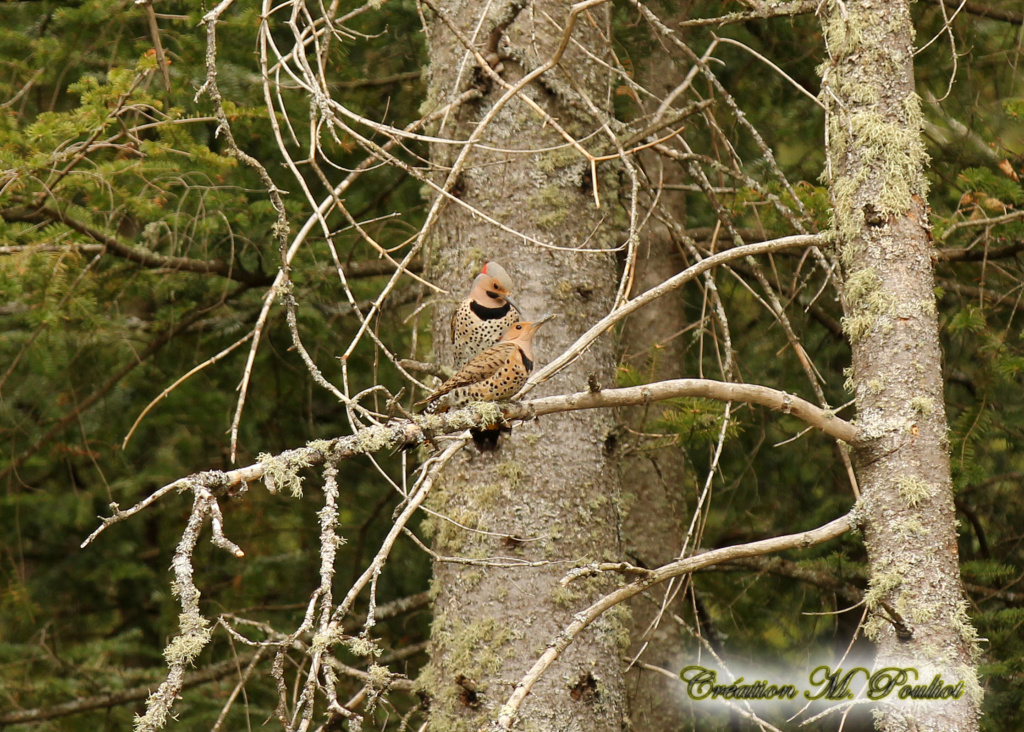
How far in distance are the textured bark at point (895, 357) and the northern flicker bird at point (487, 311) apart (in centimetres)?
100

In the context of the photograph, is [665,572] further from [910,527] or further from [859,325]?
[859,325]

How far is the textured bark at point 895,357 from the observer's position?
7.61ft

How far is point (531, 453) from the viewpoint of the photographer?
3139 mm

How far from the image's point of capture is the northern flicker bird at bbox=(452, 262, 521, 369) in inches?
122

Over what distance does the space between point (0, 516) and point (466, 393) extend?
4.00m

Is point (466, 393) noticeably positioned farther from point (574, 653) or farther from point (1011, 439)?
point (1011, 439)

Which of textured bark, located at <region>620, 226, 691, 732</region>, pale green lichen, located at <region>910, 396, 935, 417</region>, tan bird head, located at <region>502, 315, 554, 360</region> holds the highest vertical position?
pale green lichen, located at <region>910, 396, 935, 417</region>

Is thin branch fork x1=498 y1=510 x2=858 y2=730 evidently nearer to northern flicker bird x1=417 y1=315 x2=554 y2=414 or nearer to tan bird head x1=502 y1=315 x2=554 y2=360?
northern flicker bird x1=417 y1=315 x2=554 y2=414

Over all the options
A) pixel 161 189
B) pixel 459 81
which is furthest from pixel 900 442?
pixel 161 189

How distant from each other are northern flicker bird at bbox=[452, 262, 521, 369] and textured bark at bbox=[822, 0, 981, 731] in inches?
39.2

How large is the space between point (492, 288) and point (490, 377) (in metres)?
0.41

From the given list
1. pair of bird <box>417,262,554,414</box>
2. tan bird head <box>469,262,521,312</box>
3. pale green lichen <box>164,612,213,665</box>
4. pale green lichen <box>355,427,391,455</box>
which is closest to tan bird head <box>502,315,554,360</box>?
pair of bird <box>417,262,554,414</box>

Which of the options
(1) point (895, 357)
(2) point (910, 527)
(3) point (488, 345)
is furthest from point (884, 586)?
(3) point (488, 345)

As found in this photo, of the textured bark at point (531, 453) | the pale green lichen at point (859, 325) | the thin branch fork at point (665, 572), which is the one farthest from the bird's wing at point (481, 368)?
the pale green lichen at point (859, 325)
